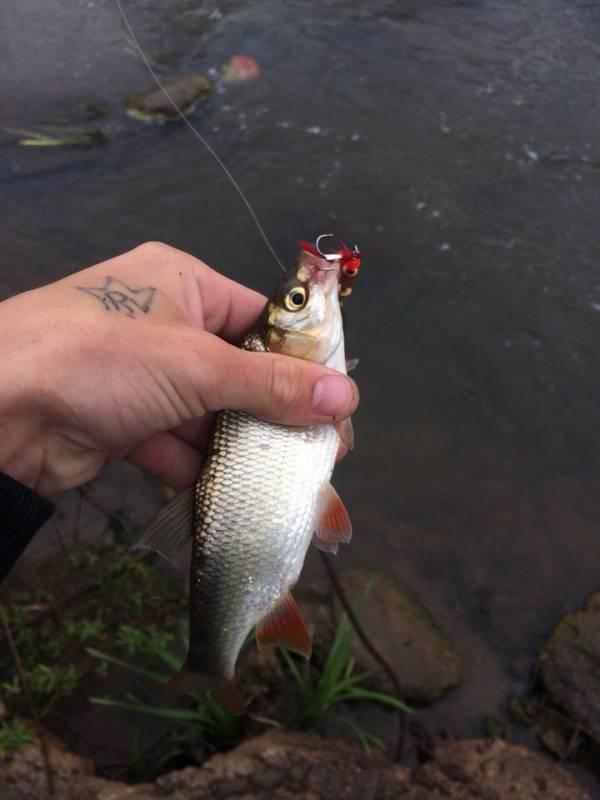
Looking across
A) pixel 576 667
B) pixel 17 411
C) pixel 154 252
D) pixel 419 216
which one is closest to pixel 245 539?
pixel 17 411

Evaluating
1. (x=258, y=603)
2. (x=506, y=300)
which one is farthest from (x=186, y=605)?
(x=506, y=300)

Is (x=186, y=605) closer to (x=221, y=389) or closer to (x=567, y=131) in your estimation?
(x=221, y=389)

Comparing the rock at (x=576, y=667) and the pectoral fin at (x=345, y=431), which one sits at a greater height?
the pectoral fin at (x=345, y=431)

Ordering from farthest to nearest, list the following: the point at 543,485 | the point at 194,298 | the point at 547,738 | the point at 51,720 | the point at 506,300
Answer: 1. the point at 506,300
2. the point at 543,485
3. the point at 547,738
4. the point at 51,720
5. the point at 194,298

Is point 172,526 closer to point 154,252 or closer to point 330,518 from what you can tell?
point 330,518

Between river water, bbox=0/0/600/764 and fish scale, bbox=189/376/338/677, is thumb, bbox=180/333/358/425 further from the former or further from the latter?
river water, bbox=0/0/600/764

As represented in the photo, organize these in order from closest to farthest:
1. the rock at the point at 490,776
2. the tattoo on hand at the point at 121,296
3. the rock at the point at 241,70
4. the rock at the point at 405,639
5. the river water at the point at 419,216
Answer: the tattoo on hand at the point at 121,296 → the rock at the point at 490,776 → the rock at the point at 405,639 → the river water at the point at 419,216 → the rock at the point at 241,70

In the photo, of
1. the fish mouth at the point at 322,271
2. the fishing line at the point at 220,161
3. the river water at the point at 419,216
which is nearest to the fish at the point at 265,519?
the fish mouth at the point at 322,271

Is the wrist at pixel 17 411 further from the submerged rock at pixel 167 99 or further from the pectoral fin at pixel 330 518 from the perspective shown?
the submerged rock at pixel 167 99
